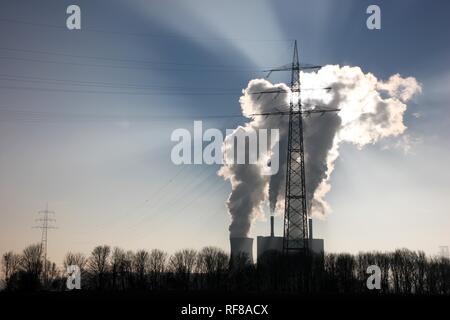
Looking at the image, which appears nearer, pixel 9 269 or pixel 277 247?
pixel 9 269

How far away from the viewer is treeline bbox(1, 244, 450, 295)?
94.7 m

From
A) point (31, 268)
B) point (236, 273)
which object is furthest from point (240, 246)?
point (31, 268)

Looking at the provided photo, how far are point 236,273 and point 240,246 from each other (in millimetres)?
7797

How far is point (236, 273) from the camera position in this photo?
100188 mm

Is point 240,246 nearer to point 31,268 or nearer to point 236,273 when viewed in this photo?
point 236,273

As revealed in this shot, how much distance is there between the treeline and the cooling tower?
141 centimetres

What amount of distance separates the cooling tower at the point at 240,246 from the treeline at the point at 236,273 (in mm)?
1411

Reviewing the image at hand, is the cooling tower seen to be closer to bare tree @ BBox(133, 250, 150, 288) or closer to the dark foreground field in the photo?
bare tree @ BBox(133, 250, 150, 288)

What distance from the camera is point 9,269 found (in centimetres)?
10850
